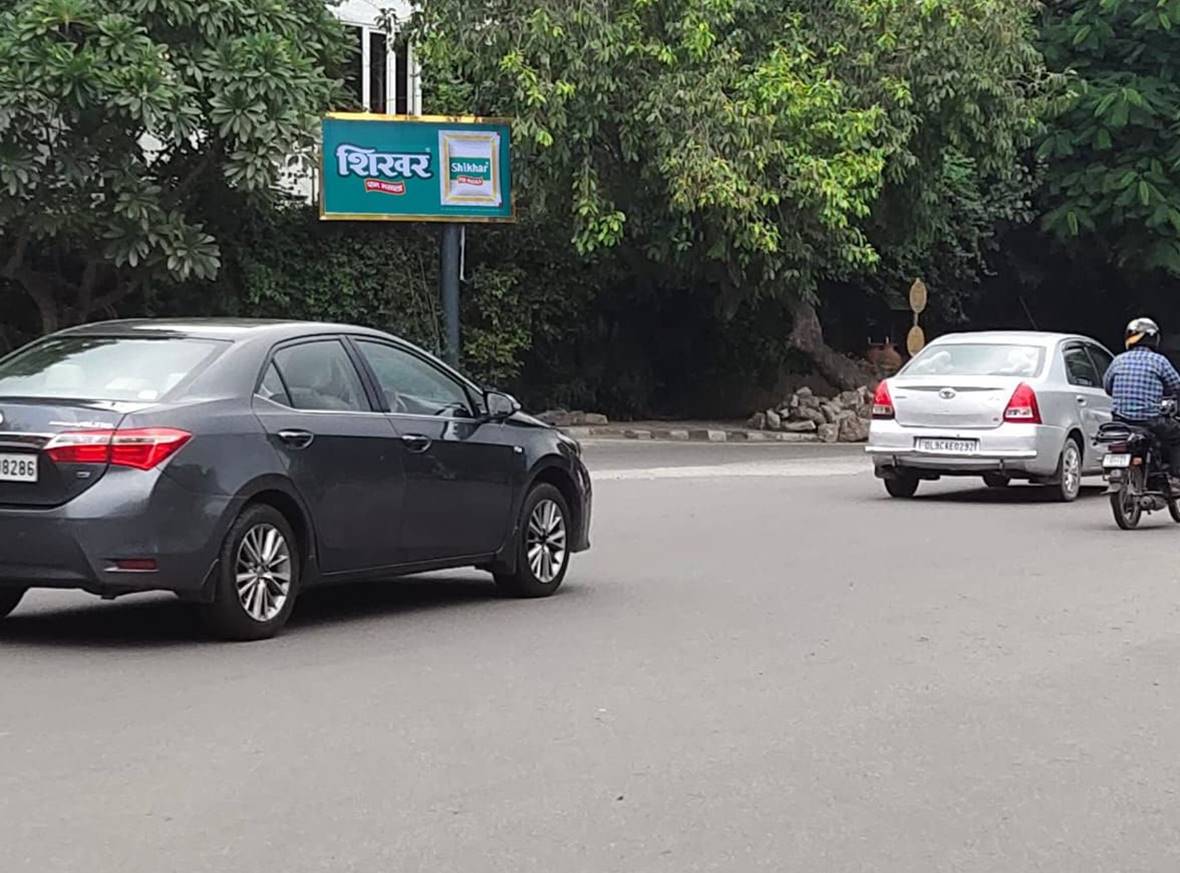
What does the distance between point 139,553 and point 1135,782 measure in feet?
14.9

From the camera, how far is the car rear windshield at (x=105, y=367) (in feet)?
30.8

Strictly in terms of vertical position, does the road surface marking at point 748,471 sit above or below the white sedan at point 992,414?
below

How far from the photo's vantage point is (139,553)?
29.3 feet

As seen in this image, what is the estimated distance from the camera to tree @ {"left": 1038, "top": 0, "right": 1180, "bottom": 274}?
3197 centimetres

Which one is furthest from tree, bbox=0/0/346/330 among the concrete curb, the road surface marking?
the road surface marking

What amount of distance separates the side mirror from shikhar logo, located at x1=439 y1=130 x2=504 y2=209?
1762 cm

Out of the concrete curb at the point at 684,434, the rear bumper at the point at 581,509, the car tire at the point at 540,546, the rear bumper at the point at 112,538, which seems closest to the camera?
the rear bumper at the point at 112,538

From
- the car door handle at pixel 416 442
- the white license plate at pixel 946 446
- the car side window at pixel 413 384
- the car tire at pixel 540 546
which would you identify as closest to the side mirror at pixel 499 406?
the car side window at pixel 413 384

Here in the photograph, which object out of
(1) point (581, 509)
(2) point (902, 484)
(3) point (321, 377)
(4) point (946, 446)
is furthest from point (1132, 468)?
(3) point (321, 377)

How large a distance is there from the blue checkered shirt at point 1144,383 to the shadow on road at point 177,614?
646 cm

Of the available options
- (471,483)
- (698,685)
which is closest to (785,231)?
(471,483)

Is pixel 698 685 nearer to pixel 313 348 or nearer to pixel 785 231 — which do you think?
pixel 313 348

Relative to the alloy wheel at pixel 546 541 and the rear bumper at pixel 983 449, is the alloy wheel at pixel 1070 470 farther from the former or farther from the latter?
the alloy wheel at pixel 546 541

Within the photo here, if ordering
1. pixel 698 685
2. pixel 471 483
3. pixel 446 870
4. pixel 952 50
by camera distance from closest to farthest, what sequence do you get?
1. pixel 446 870
2. pixel 698 685
3. pixel 471 483
4. pixel 952 50
